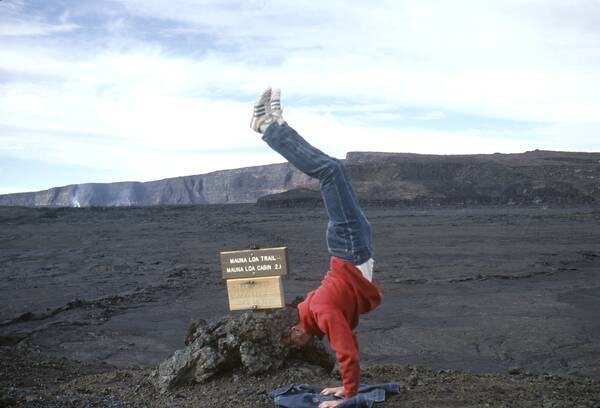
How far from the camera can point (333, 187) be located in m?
4.09

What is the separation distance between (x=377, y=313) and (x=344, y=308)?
7.58 m

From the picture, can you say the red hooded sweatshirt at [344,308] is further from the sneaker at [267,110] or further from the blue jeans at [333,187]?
the sneaker at [267,110]

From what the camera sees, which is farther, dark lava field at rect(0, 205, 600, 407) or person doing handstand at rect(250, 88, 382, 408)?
dark lava field at rect(0, 205, 600, 407)

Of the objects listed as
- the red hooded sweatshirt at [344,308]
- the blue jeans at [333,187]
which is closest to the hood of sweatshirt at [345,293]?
the red hooded sweatshirt at [344,308]

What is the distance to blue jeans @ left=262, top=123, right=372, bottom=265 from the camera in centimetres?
409

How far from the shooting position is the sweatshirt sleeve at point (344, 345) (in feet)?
14.0

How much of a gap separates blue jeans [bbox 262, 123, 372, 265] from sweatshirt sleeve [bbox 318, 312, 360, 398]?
41 cm

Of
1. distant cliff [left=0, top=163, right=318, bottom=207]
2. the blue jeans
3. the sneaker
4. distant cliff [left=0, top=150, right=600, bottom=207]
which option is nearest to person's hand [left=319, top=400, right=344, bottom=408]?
the blue jeans

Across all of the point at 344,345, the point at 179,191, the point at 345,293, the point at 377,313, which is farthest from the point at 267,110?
the point at 179,191

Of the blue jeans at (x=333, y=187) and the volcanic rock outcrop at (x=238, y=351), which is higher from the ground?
the blue jeans at (x=333, y=187)

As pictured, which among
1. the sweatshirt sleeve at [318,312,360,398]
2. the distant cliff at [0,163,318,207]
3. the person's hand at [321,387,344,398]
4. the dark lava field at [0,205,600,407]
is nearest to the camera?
the sweatshirt sleeve at [318,312,360,398]

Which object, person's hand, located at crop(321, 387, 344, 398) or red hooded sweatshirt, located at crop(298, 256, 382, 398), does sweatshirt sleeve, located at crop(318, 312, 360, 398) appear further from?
person's hand, located at crop(321, 387, 344, 398)

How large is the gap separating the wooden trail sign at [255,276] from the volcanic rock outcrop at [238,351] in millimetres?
173

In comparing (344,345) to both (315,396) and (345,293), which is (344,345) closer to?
(345,293)
